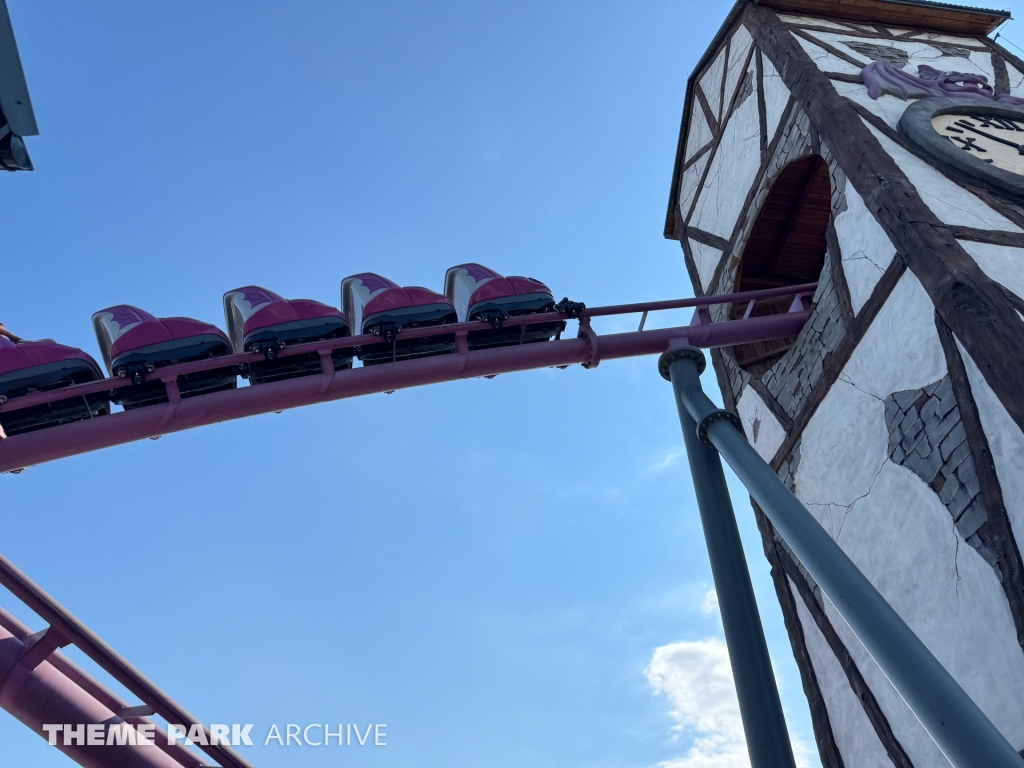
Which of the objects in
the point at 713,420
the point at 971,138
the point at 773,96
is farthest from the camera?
the point at 773,96

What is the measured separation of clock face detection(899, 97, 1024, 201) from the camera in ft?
20.0

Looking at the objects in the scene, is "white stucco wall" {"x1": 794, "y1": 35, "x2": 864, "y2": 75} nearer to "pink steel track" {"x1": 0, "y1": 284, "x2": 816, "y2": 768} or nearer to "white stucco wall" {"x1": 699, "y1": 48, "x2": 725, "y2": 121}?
"white stucco wall" {"x1": 699, "y1": 48, "x2": 725, "y2": 121}

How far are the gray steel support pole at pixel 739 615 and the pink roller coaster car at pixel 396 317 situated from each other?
194cm

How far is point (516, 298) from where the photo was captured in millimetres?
6102

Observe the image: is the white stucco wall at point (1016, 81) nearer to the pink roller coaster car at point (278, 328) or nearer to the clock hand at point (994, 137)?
the clock hand at point (994, 137)

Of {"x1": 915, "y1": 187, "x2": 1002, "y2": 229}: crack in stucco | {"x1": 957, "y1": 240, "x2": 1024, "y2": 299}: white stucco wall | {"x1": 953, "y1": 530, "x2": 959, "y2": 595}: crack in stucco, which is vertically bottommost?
{"x1": 953, "y1": 530, "x2": 959, "y2": 595}: crack in stucco

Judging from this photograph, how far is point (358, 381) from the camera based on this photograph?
5.49 meters

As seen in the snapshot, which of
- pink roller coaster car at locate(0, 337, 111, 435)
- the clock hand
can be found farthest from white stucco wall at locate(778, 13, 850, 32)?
pink roller coaster car at locate(0, 337, 111, 435)

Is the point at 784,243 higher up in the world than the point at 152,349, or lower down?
higher up

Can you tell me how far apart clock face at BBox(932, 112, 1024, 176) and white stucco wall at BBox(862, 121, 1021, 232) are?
1.77 ft

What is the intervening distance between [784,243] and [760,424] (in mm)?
2103

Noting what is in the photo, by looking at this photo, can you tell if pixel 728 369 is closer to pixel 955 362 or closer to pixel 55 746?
pixel 955 362

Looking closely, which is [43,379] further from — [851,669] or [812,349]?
[851,669]

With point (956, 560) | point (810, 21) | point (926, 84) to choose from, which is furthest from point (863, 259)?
point (810, 21)
